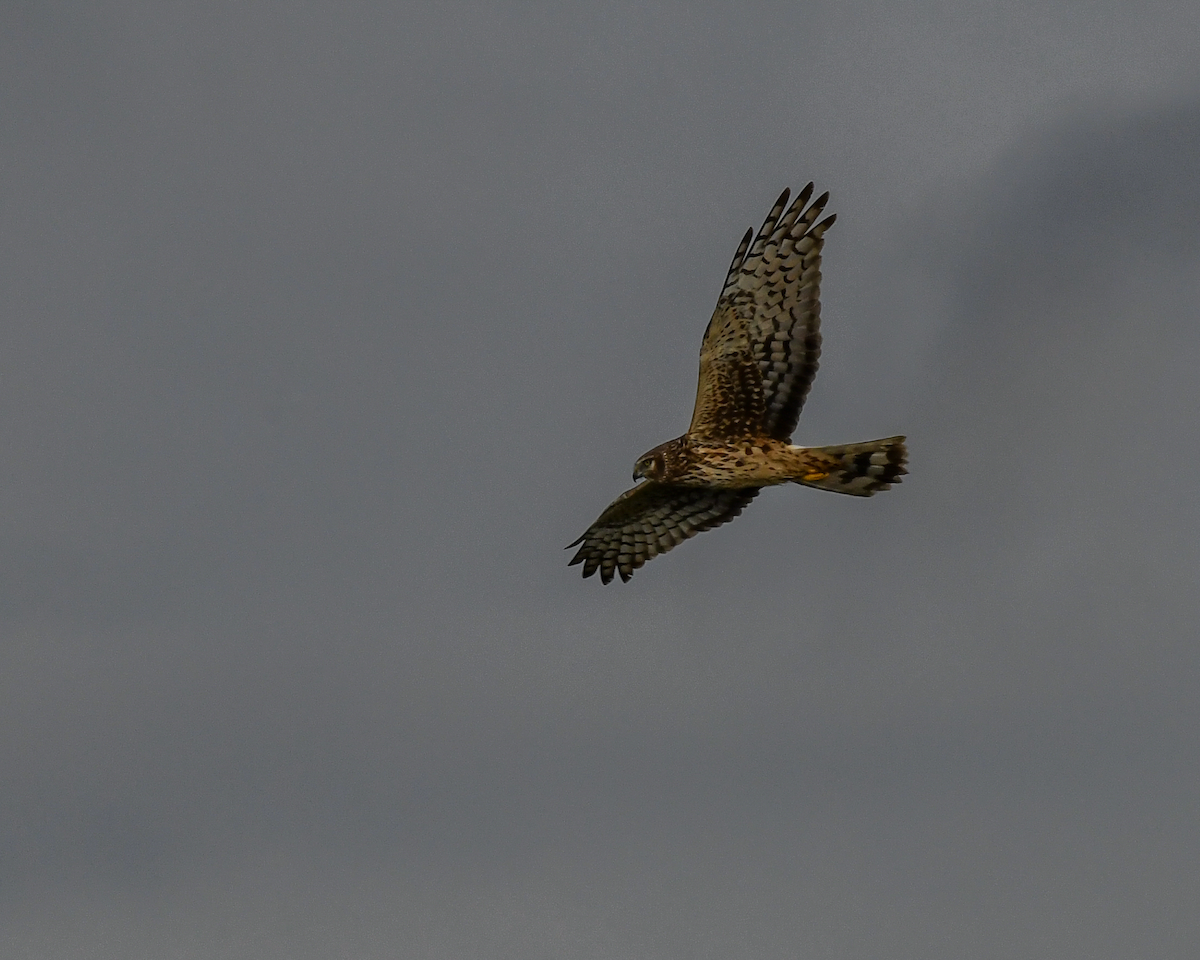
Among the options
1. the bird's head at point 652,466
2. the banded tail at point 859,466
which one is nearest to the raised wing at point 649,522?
the bird's head at point 652,466

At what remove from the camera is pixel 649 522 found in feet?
74.9

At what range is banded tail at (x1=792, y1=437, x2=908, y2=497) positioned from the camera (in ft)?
66.9

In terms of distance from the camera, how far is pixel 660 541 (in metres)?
22.9

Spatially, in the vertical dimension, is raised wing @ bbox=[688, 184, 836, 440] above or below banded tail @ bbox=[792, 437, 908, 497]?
above

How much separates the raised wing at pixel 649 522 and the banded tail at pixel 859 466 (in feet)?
4.66

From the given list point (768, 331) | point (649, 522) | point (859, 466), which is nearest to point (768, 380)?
point (768, 331)

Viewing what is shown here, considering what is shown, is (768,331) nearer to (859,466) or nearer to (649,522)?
(859,466)

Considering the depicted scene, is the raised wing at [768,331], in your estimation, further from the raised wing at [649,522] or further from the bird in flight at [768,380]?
the raised wing at [649,522]

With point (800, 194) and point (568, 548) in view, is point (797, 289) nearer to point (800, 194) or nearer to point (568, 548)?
point (800, 194)

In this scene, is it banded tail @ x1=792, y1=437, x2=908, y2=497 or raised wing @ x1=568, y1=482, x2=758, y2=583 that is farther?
raised wing @ x1=568, y1=482, x2=758, y2=583

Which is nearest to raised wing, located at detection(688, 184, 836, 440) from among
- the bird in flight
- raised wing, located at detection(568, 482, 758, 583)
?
the bird in flight

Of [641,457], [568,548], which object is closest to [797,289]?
[641,457]

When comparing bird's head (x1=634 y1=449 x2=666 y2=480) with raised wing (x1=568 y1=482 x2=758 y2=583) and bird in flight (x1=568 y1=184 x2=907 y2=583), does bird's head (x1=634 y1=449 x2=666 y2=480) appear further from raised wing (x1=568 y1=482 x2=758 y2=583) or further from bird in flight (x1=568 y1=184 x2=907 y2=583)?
raised wing (x1=568 y1=482 x2=758 y2=583)

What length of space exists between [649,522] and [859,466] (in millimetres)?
3091
